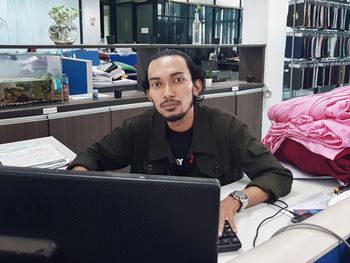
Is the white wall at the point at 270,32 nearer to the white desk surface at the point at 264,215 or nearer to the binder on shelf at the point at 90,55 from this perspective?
the binder on shelf at the point at 90,55

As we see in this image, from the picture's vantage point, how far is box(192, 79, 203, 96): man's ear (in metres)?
1.62

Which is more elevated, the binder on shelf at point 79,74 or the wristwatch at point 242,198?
the binder on shelf at point 79,74

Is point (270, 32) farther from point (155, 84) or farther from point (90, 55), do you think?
point (155, 84)

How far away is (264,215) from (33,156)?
105 cm

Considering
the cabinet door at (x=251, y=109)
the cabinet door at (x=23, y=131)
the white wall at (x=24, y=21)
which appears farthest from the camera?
the white wall at (x=24, y=21)

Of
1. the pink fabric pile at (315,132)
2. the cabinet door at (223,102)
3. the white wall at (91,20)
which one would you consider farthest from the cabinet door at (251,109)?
the white wall at (91,20)

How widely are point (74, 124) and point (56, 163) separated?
1016 millimetres

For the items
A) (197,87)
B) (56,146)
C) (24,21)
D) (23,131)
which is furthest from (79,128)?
(24,21)

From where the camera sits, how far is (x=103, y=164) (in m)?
1.61

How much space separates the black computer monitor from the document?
1.06m

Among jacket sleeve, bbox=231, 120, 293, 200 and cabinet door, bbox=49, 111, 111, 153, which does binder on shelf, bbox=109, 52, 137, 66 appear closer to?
cabinet door, bbox=49, 111, 111, 153

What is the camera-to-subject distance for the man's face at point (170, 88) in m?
1.49

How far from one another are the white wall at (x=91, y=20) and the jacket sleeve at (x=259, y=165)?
22.3ft

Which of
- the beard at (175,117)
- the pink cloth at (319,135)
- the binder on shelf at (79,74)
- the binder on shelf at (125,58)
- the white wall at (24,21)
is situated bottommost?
the pink cloth at (319,135)
